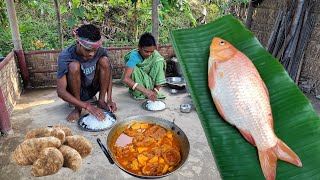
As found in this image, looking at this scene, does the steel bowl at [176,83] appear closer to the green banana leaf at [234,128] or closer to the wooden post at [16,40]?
the wooden post at [16,40]

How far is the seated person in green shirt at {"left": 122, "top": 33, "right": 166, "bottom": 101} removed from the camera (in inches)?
128

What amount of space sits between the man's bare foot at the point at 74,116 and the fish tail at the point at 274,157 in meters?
2.42

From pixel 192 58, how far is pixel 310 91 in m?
3.81

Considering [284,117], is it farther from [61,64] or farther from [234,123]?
[61,64]

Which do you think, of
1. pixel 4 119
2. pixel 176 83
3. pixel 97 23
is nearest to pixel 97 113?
pixel 4 119

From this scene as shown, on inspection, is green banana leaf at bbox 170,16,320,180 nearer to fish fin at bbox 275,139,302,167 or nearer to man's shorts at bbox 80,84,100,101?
fish fin at bbox 275,139,302,167

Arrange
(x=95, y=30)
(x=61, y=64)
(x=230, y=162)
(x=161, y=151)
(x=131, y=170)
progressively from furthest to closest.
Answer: (x=61, y=64), (x=95, y=30), (x=161, y=151), (x=131, y=170), (x=230, y=162)

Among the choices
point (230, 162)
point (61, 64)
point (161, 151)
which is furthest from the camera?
point (61, 64)

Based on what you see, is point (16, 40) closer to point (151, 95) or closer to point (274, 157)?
point (151, 95)

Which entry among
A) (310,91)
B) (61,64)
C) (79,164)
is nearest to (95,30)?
(61,64)

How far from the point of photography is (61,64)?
110 inches

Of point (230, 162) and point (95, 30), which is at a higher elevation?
point (95, 30)

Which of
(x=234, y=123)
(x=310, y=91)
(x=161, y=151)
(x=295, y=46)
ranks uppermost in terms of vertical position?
(x=234, y=123)

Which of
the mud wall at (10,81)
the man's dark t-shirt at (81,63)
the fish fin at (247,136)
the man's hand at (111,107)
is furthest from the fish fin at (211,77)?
the mud wall at (10,81)
